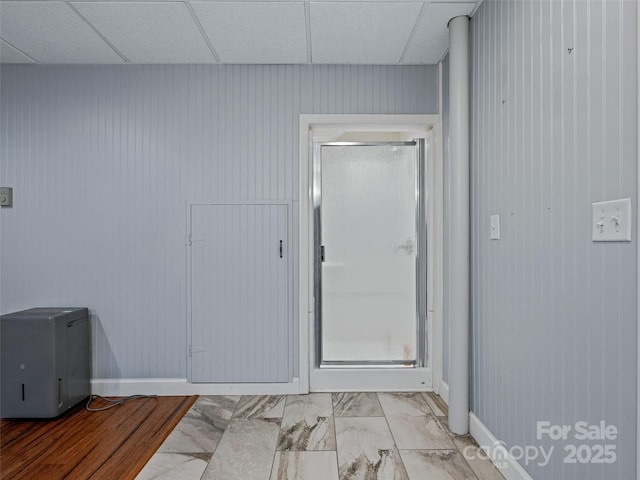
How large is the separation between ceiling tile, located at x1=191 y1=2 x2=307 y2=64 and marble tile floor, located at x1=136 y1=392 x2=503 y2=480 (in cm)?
235

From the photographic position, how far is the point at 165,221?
2.94 metres

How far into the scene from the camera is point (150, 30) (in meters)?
2.45

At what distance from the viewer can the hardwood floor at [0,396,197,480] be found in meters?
1.97

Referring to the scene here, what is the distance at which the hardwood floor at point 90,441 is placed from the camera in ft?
6.48

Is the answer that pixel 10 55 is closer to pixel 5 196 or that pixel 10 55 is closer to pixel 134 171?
pixel 5 196

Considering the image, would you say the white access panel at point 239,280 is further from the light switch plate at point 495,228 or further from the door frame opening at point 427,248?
the light switch plate at point 495,228

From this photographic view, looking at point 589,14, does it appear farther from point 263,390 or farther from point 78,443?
point 78,443

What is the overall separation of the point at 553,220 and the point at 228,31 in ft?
6.78

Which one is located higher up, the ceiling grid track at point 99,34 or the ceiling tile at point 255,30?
the ceiling tile at point 255,30

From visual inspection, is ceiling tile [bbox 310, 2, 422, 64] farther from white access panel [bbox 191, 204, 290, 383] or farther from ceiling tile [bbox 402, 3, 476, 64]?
white access panel [bbox 191, 204, 290, 383]

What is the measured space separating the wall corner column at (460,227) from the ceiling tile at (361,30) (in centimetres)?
34

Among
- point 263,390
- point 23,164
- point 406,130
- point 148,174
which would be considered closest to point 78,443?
point 263,390

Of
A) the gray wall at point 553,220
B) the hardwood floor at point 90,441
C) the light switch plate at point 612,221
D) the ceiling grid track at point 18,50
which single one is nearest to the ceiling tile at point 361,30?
the gray wall at point 553,220

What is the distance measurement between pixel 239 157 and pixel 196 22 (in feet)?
2.92
